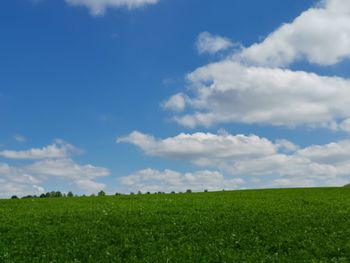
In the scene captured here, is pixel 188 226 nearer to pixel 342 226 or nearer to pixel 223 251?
pixel 223 251

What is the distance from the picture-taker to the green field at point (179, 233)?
28.2 metres

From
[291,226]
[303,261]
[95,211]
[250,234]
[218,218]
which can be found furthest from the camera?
[95,211]

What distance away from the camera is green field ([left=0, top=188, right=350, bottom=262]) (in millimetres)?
28188

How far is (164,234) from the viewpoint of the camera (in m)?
32.7

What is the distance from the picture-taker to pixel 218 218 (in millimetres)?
38906

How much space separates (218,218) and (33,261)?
15.8 metres

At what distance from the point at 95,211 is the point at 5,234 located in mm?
10437

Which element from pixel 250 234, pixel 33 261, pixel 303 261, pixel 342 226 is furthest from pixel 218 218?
pixel 33 261

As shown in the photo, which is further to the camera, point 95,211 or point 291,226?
point 95,211

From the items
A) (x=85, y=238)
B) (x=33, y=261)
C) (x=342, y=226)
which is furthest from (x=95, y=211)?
→ (x=342, y=226)

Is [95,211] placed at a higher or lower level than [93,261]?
higher

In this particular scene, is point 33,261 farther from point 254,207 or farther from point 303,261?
point 254,207

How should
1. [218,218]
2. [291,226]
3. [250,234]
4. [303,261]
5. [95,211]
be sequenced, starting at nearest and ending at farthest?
[303,261], [250,234], [291,226], [218,218], [95,211]

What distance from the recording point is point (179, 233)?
108 ft
